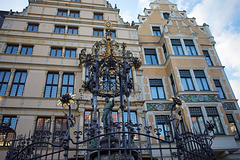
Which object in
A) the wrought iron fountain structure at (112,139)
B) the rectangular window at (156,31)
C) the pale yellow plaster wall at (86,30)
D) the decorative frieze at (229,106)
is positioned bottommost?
the wrought iron fountain structure at (112,139)

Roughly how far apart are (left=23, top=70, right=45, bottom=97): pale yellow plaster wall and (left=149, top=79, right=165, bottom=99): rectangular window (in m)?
9.70

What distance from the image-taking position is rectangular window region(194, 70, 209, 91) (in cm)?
1612

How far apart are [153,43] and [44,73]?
1139 centimetres

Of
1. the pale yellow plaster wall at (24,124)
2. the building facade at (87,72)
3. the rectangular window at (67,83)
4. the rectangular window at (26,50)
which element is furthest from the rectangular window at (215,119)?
the rectangular window at (26,50)

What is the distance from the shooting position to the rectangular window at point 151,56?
19219mm

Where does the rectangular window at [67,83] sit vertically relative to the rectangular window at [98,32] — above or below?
below

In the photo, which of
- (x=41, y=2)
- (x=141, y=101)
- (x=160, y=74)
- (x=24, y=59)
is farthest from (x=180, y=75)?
(x=41, y=2)

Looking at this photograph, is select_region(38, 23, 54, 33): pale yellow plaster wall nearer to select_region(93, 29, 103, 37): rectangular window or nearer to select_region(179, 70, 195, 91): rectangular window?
select_region(93, 29, 103, 37): rectangular window

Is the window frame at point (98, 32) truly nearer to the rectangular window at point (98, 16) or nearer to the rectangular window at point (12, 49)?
the rectangular window at point (98, 16)

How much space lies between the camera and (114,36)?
2030cm

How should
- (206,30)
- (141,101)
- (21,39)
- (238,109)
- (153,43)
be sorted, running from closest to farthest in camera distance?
(141,101) < (238,109) < (21,39) < (153,43) < (206,30)

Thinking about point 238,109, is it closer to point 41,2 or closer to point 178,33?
point 178,33

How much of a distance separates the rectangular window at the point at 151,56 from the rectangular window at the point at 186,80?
3288mm

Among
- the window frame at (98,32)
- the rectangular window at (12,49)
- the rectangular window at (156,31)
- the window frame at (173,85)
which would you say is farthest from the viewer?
the rectangular window at (156,31)
